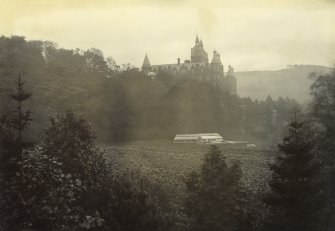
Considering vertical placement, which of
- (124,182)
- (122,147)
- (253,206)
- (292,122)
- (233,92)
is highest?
(233,92)

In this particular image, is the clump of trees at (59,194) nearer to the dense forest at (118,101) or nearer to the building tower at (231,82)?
the dense forest at (118,101)

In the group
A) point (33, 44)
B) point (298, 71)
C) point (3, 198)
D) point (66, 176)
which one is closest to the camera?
point (3, 198)

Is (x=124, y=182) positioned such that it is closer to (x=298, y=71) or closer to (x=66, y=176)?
(x=66, y=176)

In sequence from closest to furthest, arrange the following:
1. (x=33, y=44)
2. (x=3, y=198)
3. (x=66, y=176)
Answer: (x=3, y=198)
(x=66, y=176)
(x=33, y=44)

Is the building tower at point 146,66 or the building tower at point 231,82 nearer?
the building tower at point 146,66

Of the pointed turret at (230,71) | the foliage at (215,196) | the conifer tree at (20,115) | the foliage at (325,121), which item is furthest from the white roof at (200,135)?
the conifer tree at (20,115)

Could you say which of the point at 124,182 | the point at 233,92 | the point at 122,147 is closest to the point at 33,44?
the point at 122,147
